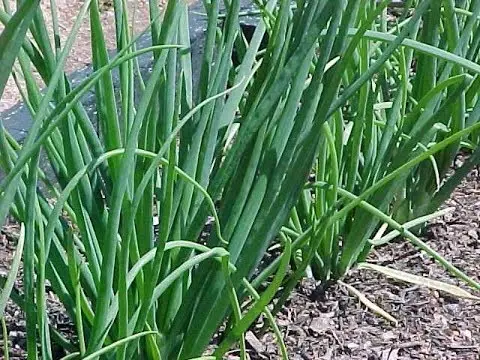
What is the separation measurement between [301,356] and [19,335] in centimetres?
43

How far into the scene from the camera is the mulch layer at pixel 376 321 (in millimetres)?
1358

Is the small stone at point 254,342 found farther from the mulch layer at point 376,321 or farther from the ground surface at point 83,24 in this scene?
the ground surface at point 83,24

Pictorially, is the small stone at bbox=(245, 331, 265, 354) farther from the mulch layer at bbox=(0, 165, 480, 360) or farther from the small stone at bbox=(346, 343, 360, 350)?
the small stone at bbox=(346, 343, 360, 350)

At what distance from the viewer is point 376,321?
1.42 meters

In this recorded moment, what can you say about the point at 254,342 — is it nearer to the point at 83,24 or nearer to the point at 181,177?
the point at 181,177

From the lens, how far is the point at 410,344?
1374 mm

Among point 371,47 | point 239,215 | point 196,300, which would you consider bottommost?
point 196,300

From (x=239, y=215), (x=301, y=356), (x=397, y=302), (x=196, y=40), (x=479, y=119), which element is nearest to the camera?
(x=239, y=215)

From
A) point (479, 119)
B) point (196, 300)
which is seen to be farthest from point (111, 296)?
→ point (479, 119)

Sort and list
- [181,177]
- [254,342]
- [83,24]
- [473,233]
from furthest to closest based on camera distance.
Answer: [83,24]
[473,233]
[254,342]
[181,177]

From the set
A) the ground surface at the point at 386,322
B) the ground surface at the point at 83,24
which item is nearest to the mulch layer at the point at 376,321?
the ground surface at the point at 386,322

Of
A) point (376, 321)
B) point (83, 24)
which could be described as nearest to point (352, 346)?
point (376, 321)

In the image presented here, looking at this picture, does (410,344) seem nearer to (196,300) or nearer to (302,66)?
(196,300)

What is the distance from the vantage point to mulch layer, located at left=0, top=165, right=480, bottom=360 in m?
1.36
